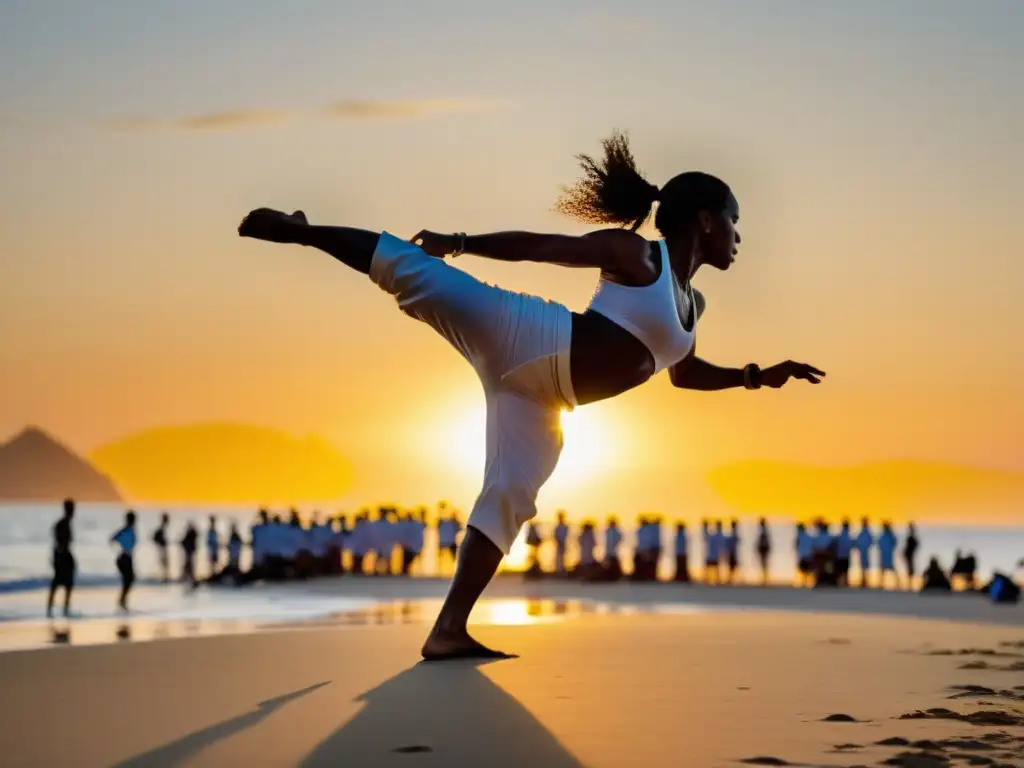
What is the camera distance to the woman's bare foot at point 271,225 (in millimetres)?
6969

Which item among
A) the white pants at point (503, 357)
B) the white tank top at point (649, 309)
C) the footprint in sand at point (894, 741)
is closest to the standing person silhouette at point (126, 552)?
the white pants at point (503, 357)

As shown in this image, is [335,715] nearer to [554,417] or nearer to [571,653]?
[554,417]

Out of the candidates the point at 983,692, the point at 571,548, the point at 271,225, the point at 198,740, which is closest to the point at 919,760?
the point at 983,692

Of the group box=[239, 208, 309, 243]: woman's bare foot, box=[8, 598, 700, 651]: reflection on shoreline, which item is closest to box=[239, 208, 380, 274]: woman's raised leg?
box=[239, 208, 309, 243]: woman's bare foot

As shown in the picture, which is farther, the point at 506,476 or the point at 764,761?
the point at 506,476

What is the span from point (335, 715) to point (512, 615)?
34.3ft

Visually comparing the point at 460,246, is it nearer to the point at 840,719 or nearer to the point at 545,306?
the point at 545,306

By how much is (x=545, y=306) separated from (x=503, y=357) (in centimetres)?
32

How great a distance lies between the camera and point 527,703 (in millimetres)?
6293

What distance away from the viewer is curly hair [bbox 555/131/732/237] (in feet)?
24.4

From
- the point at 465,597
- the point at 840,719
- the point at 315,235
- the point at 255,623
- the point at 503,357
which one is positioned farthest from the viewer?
the point at 255,623

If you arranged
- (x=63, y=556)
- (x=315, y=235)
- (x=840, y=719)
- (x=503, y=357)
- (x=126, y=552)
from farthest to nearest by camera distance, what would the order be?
(x=126, y=552)
(x=63, y=556)
(x=503, y=357)
(x=315, y=235)
(x=840, y=719)

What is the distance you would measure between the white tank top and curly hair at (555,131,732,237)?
13.4 inches

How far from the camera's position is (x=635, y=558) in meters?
31.0
